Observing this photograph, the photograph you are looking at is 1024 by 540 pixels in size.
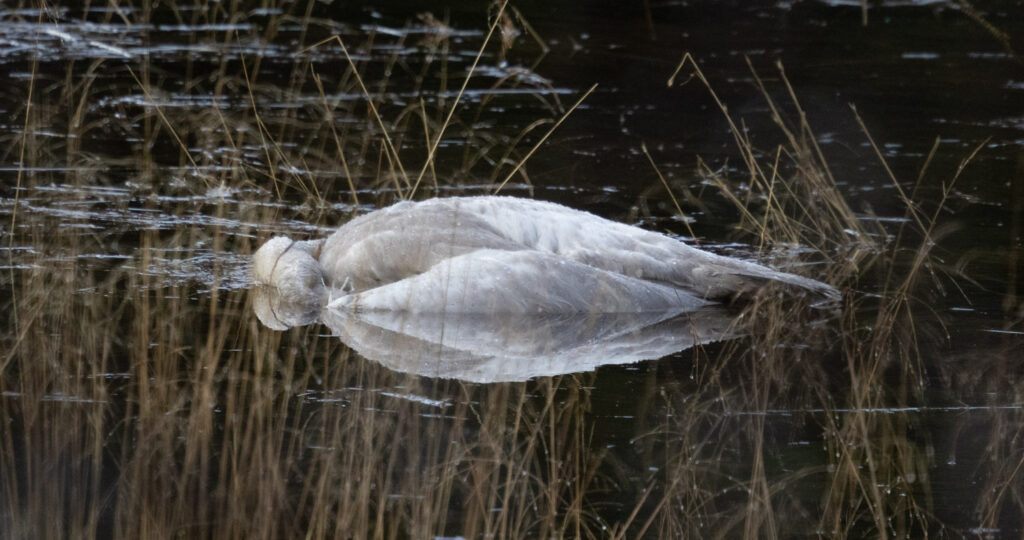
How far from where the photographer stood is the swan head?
272 inches

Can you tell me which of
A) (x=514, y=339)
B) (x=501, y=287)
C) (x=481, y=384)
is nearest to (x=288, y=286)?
(x=501, y=287)

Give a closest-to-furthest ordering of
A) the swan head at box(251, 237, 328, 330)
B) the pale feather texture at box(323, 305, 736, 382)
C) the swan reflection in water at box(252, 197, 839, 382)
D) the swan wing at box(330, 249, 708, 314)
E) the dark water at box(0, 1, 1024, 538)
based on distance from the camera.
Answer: the dark water at box(0, 1, 1024, 538) → the pale feather texture at box(323, 305, 736, 382) → the swan reflection in water at box(252, 197, 839, 382) → the swan wing at box(330, 249, 708, 314) → the swan head at box(251, 237, 328, 330)

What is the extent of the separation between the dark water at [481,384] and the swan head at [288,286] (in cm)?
11

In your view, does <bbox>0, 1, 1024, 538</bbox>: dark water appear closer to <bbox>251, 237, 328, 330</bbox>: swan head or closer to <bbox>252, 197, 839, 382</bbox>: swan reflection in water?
<bbox>251, 237, 328, 330</bbox>: swan head

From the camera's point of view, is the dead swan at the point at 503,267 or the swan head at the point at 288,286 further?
the swan head at the point at 288,286

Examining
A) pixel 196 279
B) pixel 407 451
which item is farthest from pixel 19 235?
pixel 407 451

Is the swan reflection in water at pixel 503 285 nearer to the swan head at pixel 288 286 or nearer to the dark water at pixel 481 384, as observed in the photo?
the swan head at pixel 288 286

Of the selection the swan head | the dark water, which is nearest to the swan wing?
the swan head

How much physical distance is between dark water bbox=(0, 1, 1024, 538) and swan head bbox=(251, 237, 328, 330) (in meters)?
0.11

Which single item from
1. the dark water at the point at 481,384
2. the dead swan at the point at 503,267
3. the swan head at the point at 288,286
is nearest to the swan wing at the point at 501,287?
the dead swan at the point at 503,267

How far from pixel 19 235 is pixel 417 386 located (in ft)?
9.41

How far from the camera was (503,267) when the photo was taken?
6652 mm

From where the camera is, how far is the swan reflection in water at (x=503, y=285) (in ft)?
21.5

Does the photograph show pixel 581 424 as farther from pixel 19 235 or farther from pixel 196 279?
pixel 19 235
